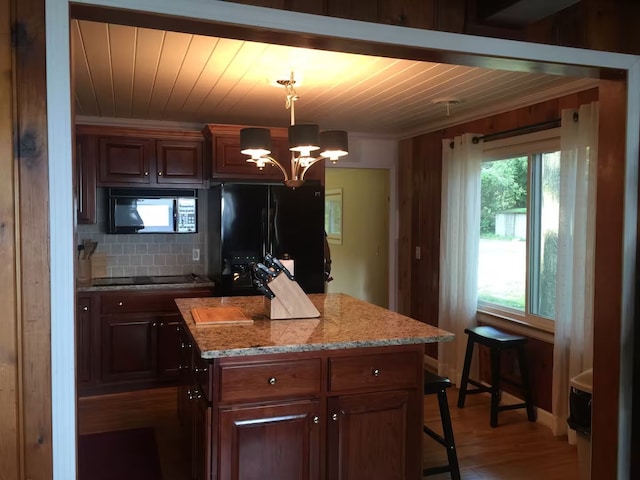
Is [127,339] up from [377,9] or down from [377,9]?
down

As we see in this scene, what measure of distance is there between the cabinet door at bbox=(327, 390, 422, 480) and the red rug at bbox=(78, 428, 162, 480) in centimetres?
Answer: 120

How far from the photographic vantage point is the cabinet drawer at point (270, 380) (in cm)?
223

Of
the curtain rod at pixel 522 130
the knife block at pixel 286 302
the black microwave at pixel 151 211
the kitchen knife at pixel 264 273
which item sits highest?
the curtain rod at pixel 522 130

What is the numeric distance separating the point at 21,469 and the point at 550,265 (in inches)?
136

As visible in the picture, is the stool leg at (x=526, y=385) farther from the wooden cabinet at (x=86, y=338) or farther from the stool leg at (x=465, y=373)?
the wooden cabinet at (x=86, y=338)

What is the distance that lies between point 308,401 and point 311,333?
302mm

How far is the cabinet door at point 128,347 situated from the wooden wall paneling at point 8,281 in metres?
3.05

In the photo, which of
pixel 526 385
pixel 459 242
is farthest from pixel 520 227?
pixel 526 385

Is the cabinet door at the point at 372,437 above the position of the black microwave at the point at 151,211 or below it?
below

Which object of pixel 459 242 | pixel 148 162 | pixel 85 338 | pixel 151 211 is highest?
pixel 148 162

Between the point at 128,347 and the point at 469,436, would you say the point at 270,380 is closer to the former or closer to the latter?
the point at 469,436

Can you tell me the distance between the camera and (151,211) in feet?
15.5

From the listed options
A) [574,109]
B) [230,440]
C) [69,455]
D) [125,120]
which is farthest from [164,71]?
[574,109]

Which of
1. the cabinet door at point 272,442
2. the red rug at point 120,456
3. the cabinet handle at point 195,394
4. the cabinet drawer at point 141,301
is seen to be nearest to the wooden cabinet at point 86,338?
the cabinet drawer at point 141,301
